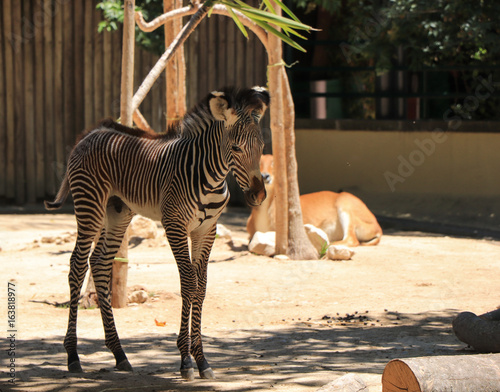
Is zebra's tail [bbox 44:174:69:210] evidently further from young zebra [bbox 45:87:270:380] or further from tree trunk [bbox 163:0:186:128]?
tree trunk [bbox 163:0:186:128]

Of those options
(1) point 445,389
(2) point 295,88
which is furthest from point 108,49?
(1) point 445,389

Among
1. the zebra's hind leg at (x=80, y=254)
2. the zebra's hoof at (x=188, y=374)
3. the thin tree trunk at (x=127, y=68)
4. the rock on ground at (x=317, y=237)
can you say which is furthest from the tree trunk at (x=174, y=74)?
the zebra's hoof at (x=188, y=374)

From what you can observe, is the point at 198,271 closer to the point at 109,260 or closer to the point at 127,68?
the point at 109,260

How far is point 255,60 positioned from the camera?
1389 cm

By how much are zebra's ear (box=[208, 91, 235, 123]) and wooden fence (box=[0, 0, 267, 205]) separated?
900 cm

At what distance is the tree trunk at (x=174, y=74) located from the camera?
31.3 feet

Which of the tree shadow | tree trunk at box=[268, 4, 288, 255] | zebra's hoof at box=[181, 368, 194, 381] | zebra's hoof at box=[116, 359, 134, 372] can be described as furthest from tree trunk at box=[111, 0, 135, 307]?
tree trunk at box=[268, 4, 288, 255]

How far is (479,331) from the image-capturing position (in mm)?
5668

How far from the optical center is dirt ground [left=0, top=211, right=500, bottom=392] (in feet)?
17.3

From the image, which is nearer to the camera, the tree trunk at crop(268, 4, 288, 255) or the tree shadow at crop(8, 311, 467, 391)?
the tree shadow at crop(8, 311, 467, 391)

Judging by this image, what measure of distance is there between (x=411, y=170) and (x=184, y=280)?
9216 mm

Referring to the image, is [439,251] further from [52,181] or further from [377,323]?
[52,181]

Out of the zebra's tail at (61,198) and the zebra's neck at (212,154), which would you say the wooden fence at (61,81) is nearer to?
the zebra's tail at (61,198)

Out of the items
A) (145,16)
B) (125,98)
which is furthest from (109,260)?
(145,16)
